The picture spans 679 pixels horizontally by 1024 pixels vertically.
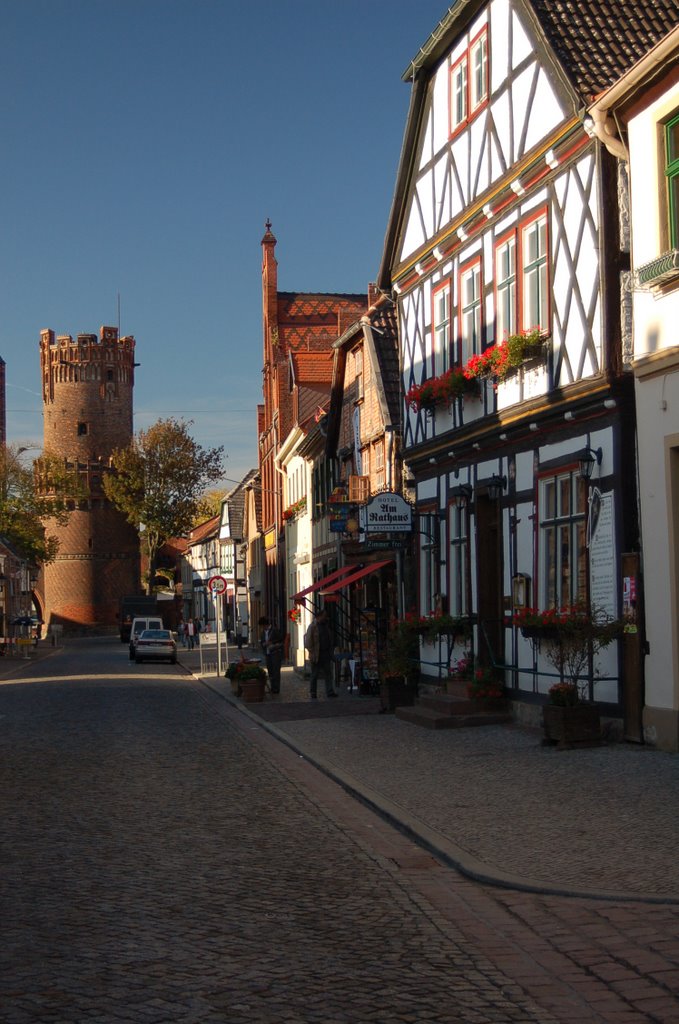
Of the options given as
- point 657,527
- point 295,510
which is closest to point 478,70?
point 657,527

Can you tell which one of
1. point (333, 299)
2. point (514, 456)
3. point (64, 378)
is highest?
point (64, 378)

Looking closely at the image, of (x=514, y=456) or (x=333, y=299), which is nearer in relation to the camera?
(x=514, y=456)

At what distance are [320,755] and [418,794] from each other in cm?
401

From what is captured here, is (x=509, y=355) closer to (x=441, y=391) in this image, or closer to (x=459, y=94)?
(x=441, y=391)

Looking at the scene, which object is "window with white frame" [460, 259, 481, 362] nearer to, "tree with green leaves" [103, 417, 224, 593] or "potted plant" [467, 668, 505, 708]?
"potted plant" [467, 668, 505, 708]

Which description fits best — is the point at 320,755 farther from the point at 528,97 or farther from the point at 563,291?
the point at 528,97

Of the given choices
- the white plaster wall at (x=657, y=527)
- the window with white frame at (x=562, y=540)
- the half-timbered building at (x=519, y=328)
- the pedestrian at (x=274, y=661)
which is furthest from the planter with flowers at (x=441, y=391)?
the pedestrian at (x=274, y=661)

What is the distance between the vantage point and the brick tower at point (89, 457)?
108375 mm

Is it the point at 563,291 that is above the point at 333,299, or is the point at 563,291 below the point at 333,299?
below

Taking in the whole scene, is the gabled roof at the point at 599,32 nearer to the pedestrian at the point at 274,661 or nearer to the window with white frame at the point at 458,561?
the window with white frame at the point at 458,561

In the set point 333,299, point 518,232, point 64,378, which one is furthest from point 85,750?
point 64,378

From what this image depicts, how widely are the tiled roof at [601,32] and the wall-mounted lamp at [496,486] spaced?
214 inches

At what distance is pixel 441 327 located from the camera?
22.8 meters

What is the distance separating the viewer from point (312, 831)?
1103cm
